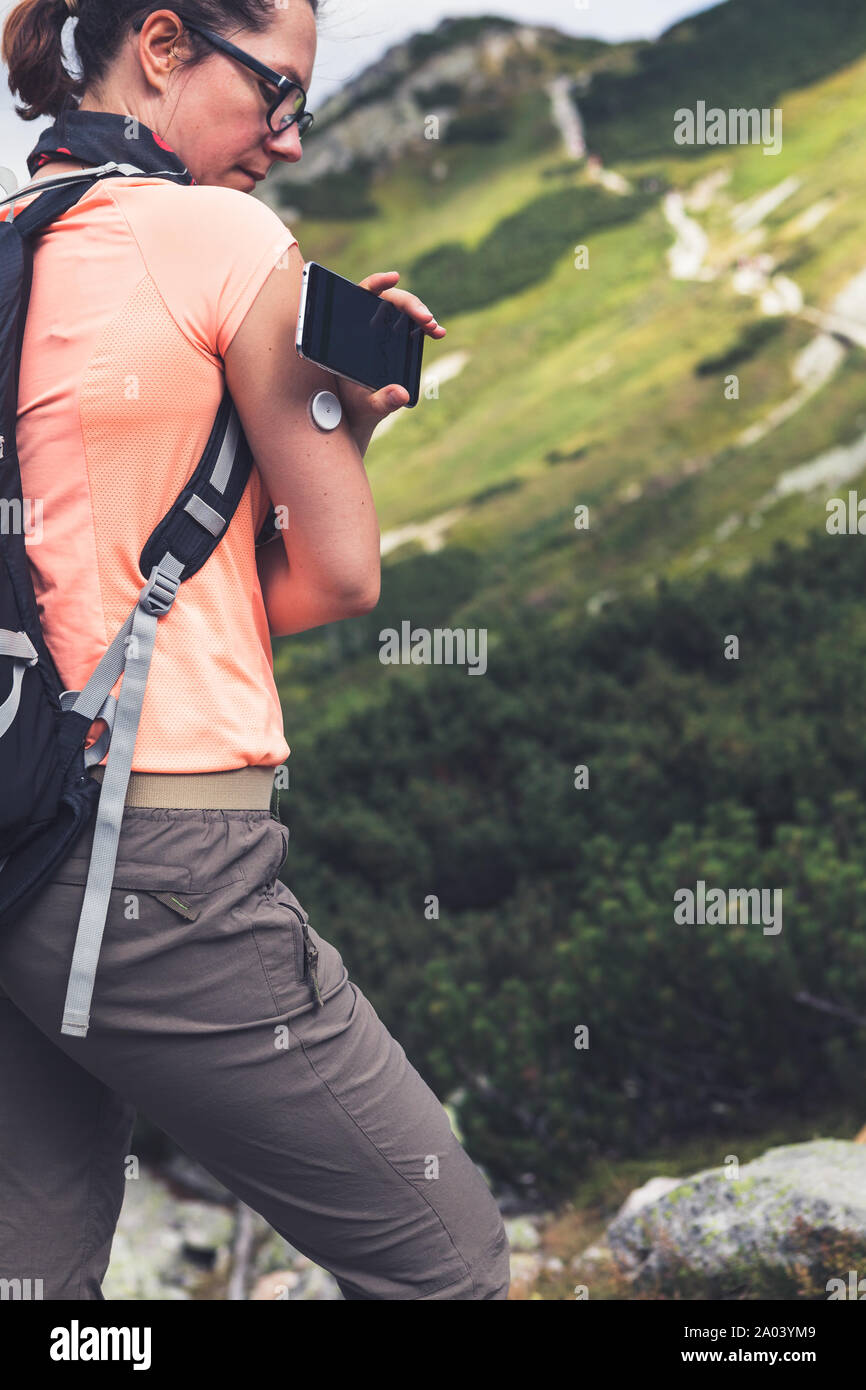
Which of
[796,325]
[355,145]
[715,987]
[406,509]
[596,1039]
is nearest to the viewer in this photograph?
[715,987]

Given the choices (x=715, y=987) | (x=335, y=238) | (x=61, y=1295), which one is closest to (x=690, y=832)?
(x=715, y=987)

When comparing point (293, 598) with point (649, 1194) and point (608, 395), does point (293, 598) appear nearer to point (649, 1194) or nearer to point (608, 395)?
point (649, 1194)

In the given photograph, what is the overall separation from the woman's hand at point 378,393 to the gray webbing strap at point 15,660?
563 mm

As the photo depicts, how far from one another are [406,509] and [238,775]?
3222 cm

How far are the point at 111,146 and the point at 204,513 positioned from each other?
0.60 m

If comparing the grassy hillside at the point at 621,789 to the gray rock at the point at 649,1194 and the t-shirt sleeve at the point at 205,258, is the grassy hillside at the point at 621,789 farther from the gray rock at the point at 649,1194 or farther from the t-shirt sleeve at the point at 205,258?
the t-shirt sleeve at the point at 205,258

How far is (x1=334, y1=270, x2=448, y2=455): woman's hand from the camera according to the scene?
6.11 feet

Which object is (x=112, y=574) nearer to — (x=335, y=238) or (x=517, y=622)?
(x=517, y=622)

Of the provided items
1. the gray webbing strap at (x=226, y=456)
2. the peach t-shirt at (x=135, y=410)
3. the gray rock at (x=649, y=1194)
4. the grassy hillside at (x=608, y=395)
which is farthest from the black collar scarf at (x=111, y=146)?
the grassy hillside at (x=608, y=395)

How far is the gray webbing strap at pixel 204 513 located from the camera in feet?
5.95

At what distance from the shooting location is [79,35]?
2055 millimetres

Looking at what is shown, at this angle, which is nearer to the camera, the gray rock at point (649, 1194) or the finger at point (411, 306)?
the finger at point (411, 306)

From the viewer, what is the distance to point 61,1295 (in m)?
2.08

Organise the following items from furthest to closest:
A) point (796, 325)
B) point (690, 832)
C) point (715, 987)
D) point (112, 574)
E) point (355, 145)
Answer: point (355, 145)
point (796, 325)
point (690, 832)
point (715, 987)
point (112, 574)
